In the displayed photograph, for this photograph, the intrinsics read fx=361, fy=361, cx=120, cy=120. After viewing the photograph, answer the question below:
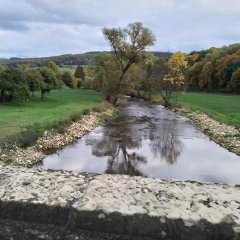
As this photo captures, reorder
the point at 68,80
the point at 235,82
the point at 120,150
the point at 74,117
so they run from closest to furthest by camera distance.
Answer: the point at 120,150, the point at 74,117, the point at 235,82, the point at 68,80

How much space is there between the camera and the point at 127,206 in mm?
3891

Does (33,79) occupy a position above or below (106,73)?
above

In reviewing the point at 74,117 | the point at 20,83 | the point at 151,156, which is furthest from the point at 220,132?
the point at 20,83

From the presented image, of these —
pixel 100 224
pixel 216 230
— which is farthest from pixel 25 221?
pixel 216 230

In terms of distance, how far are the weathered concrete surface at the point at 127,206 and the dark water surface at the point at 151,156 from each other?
11825 mm

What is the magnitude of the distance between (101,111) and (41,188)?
1458 inches

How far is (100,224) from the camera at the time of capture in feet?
12.3

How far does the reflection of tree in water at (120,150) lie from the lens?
17.8 metres

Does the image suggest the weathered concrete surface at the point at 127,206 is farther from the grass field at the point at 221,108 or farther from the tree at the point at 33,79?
the tree at the point at 33,79

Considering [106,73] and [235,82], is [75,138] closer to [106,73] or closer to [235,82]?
[106,73]

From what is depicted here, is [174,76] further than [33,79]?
Yes

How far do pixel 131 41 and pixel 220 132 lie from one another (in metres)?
31.6

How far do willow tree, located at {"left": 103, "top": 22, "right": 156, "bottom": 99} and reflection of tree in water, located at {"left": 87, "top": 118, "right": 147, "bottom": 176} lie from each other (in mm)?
27634

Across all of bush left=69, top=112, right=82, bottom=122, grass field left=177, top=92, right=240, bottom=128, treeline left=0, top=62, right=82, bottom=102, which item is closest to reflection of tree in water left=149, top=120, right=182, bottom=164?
grass field left=177, top=92, right=240, bottom=128
